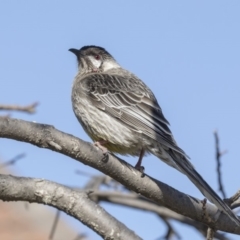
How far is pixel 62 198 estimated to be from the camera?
5.20 m

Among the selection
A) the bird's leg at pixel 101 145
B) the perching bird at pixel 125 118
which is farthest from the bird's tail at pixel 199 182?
the bird's leg at pixel 101 145

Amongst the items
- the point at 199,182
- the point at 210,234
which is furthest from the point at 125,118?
the point at 210,234

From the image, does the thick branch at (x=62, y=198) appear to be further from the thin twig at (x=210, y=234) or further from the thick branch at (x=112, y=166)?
the thin twig at (x=210, y=234)

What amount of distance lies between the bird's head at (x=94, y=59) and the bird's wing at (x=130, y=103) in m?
0.41

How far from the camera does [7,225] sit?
1352cm

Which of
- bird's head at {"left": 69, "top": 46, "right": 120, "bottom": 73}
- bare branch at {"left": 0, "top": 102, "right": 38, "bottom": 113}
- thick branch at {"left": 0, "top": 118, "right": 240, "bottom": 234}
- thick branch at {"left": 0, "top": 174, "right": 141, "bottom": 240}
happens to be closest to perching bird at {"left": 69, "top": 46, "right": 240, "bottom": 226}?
bird's head at {"left": 69, "top": 46, "right": 120, "bottom": 73}

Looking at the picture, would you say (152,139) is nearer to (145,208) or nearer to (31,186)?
(145,208)

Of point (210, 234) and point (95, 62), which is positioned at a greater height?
point (95, 62)

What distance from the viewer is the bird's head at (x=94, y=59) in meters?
9.33

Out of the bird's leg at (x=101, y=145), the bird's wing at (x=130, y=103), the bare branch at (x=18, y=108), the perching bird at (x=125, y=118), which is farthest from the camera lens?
the bird's wing at (x=130, y=103)

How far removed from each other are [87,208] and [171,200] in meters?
0.88

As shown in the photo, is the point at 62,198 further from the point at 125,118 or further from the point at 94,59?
the point at 94,59

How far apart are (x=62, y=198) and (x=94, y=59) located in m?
4.37

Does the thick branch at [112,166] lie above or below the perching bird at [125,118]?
below
